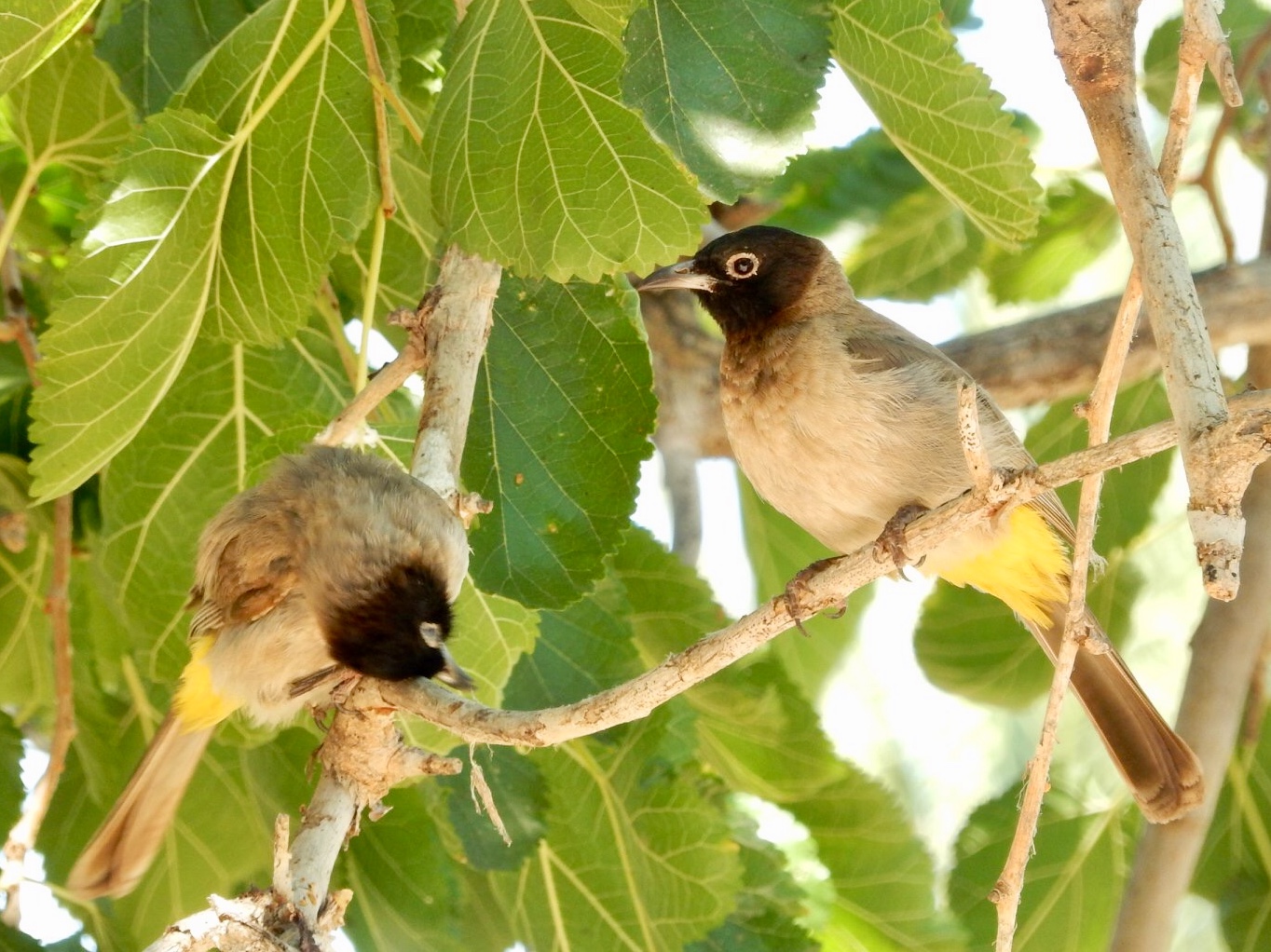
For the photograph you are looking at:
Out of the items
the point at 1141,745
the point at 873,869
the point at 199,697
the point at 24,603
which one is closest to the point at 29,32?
the point at 199,697

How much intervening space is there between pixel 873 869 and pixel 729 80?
2.33m

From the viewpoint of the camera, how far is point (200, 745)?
143 inches

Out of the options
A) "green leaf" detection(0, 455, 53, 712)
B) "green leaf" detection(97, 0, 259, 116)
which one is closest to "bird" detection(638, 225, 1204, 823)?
"green leaf" detection(97, 0, 259, 116)

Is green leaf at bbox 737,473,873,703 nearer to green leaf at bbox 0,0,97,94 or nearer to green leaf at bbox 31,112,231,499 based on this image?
green leaf at bbox 31,112,231,499

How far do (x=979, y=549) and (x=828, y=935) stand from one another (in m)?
1.34

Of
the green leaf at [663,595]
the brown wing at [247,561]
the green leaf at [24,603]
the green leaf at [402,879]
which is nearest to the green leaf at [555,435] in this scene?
the brown wing at [247,561]

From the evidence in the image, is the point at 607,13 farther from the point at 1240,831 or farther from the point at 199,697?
the point at 1240,831

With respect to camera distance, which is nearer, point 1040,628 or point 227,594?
point 227,594

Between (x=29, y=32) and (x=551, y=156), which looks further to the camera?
(x=551, y=156)

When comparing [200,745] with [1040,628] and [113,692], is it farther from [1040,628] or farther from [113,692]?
[1040,628]

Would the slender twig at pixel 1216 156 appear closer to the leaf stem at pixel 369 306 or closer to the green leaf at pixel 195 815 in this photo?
the leaf stem at pixel 369 306

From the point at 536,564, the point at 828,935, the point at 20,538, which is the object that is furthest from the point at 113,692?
the point at 828,935

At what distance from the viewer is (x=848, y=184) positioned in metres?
5.27

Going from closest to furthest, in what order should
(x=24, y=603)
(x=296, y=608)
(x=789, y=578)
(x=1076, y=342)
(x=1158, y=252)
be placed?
(x=1158, y=252), (x=296, y=608), (x=24, y=603), (x=1076, y=342), (x=789, y=578)
